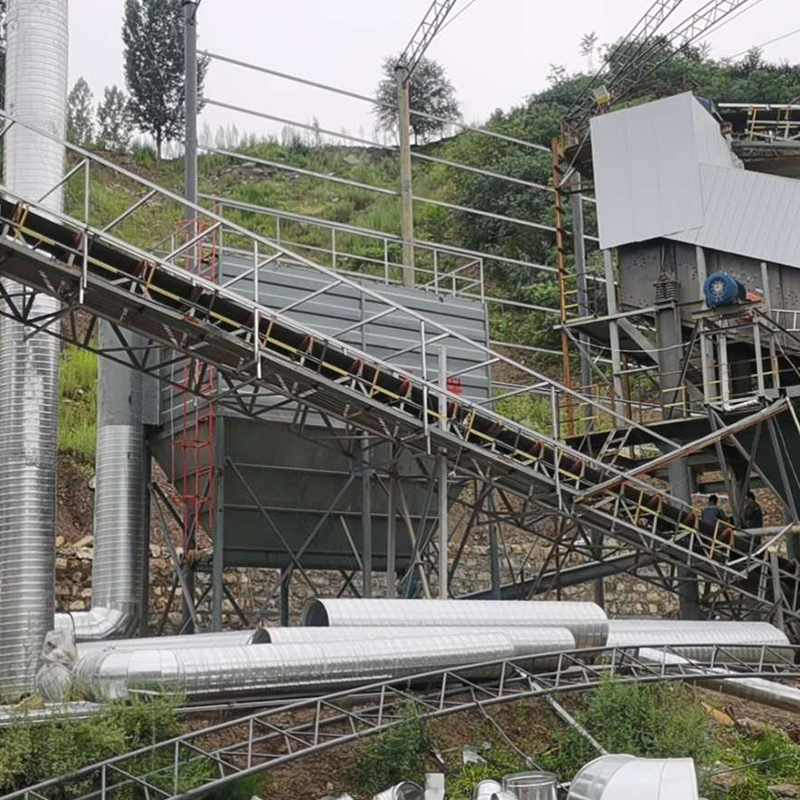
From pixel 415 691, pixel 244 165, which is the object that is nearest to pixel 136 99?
pixel 244 165

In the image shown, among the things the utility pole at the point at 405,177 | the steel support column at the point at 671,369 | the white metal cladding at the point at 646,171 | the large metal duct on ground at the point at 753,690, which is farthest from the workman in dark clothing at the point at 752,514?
the utility pole at the point at 405,177

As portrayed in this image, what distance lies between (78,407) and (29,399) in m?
15.4

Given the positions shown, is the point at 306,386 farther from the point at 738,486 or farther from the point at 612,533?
the point at 738,486

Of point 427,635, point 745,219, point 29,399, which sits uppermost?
point 745,219

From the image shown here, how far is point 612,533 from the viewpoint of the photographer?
78.8ft

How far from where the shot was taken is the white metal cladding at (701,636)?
21.0 m

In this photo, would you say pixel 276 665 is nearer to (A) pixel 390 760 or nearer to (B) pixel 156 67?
(A) pixel 390 760

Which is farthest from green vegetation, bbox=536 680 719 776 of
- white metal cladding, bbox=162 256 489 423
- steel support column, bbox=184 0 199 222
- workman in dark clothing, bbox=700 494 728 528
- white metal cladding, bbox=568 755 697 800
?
steel support column, bbox=184 0 199 222

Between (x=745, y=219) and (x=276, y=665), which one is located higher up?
(x=745, y=219)

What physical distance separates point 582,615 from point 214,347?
666cm

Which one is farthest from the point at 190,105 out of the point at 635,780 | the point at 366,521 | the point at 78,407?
the point at 635,780

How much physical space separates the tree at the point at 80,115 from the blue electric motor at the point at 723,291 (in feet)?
109

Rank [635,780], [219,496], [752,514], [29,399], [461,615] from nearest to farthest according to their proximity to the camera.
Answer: [635,780], [461,615], [29,399], [219,496], [752,514]

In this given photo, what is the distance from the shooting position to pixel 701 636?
71.5ft
